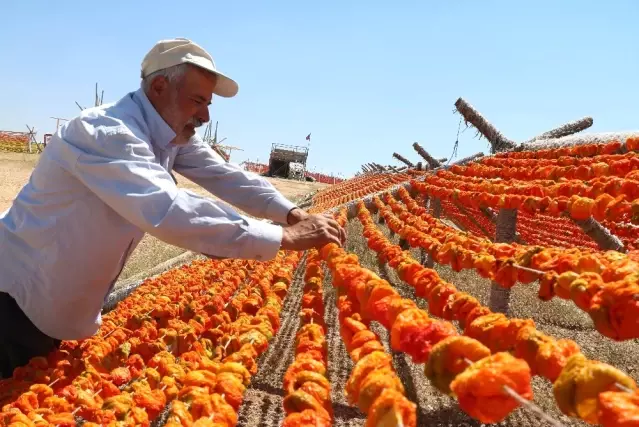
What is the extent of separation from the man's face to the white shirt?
0.06 metres

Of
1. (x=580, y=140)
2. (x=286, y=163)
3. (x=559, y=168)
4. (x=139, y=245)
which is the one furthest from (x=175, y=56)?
(x=286, y=163)

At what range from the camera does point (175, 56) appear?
2711 mm

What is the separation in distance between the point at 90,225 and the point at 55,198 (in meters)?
0.23

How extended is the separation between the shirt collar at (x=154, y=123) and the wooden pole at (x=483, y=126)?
610 centimetres

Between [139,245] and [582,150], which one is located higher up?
[582,150]

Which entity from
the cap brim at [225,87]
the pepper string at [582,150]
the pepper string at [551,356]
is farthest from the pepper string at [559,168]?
the cap brim at [225,87]

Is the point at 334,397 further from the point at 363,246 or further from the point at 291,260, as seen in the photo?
the point at 363,246

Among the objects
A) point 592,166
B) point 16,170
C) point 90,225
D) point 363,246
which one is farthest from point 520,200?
point 16,170

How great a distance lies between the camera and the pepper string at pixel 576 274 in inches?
60.9

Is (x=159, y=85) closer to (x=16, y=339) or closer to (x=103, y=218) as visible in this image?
(x=103, y=218)

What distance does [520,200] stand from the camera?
4492 millimetres

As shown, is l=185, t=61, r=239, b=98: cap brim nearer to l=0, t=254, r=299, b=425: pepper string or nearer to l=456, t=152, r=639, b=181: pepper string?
l=0, t=254, r=299, b=425: pepper string

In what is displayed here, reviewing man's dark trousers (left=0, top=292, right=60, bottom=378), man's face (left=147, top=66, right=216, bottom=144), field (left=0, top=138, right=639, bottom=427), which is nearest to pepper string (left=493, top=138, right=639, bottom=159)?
field (left=0, top=138, right=639, bottom=427)

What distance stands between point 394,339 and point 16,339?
2251mm
